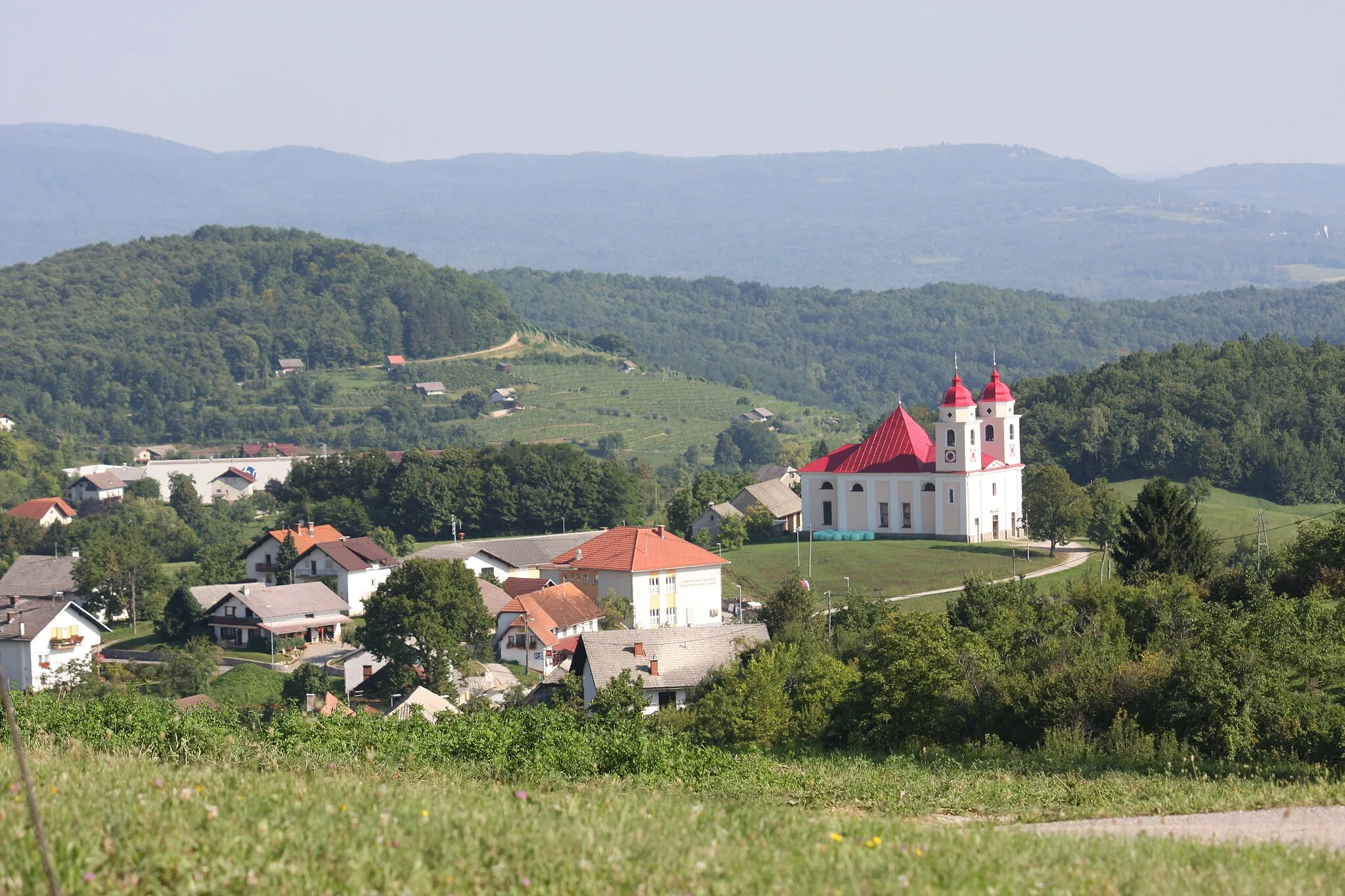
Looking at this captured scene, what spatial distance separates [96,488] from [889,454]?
54819 millimetres

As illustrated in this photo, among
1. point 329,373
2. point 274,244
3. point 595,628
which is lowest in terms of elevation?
point 595,628

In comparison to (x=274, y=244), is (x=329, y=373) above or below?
below

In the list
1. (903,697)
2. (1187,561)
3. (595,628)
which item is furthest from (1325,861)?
(595,628)

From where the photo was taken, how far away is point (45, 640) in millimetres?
49062

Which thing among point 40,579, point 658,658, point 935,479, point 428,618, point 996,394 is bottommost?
point 658,658

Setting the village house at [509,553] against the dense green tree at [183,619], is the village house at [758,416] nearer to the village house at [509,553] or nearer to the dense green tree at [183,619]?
the village house at [509,553]

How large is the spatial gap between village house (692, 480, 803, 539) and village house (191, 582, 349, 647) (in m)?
18.2

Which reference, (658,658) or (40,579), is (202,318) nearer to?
(40,579)

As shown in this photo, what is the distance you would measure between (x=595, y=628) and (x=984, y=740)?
1172 inches

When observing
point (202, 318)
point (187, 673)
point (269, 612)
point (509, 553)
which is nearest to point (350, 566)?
point (509, 553)

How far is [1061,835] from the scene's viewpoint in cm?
1130

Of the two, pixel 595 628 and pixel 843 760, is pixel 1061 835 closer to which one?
pixel 843 760

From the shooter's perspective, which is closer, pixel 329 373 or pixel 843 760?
pixel 843 760

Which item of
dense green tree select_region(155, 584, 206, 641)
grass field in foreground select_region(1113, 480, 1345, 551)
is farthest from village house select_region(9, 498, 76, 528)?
grass field in foreground select_region(1113, 480, 1345, 551)
